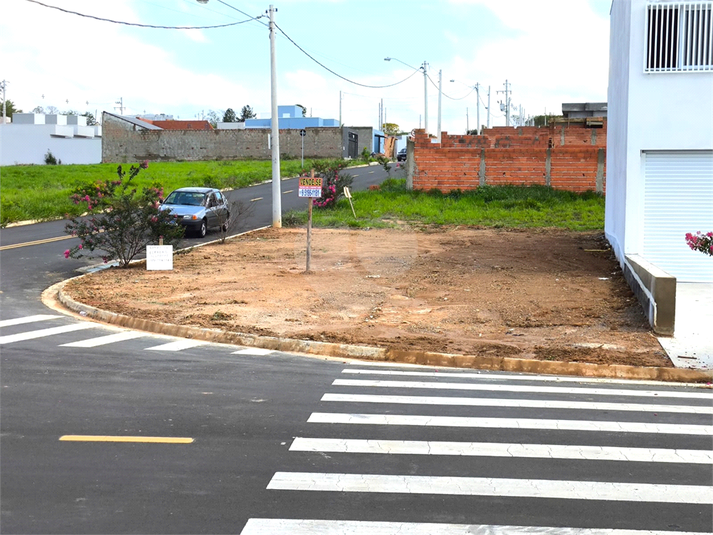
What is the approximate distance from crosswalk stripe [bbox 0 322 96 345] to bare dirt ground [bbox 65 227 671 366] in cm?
107

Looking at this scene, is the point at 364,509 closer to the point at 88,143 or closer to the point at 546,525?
the point at 546,525

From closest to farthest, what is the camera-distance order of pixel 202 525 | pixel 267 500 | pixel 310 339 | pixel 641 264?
pixel 202 525
pixel 267 500
pixel 310 339
pixel 641 264

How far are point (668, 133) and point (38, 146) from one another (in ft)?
297

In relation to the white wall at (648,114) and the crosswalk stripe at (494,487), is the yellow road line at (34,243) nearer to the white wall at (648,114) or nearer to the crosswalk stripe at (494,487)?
the white wall at (648,114)

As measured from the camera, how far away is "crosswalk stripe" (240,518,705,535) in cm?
545

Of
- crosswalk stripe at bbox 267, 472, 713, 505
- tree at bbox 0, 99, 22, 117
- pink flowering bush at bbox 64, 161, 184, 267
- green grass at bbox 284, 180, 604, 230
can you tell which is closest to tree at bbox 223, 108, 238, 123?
tree at bbox 0, 99, 22, 117

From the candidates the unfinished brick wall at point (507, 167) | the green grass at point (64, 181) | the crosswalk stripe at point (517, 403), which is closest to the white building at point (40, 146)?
the green grass at point (64, 181)

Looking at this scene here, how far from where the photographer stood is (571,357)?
1177 cm

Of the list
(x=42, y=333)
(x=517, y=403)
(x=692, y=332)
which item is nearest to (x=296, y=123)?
(x=42, y=333)

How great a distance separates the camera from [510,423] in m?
8.24

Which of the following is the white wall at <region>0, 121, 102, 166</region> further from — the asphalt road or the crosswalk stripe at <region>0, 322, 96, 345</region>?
the asphalt road

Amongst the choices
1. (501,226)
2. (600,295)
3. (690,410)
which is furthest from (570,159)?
(690,410)

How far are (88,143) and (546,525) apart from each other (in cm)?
9657

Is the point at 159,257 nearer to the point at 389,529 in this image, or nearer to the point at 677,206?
the point at 677,206
